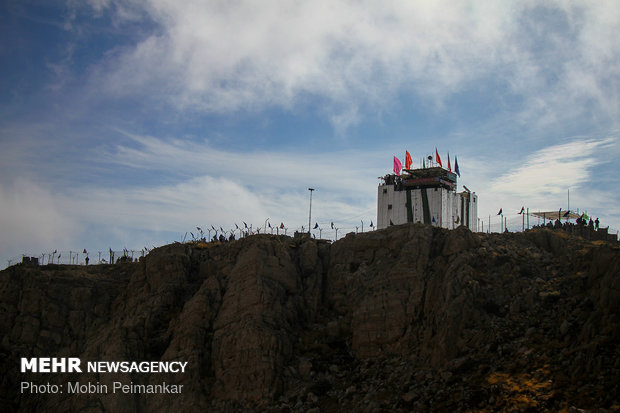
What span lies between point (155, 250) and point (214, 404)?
1719 centimetres

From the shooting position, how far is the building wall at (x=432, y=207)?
61562 millimetres

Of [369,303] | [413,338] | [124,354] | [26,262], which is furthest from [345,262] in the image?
[26,262]

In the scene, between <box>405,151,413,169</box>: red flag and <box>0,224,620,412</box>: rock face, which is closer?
<box>0,224,620,412</box>: rock face

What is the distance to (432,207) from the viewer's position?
6175 centimetres

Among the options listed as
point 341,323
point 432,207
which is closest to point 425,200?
point 432,207

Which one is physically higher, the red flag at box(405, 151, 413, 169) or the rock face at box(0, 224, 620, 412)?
the red flag at box(405, 151, 413, 169)

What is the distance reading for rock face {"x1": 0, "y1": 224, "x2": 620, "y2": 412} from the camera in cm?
3825

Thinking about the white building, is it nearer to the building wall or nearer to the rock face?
the building wall

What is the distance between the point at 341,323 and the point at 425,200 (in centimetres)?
1721

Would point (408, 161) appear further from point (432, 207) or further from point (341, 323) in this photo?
point (341, 323)

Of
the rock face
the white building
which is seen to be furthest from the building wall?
the rock face

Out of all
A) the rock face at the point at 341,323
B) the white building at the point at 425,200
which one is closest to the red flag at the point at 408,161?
the white building at the point at 425,200

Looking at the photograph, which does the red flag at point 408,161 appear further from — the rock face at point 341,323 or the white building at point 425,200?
the rock face at point 341,323

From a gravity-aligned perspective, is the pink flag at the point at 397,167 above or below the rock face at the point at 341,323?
above
